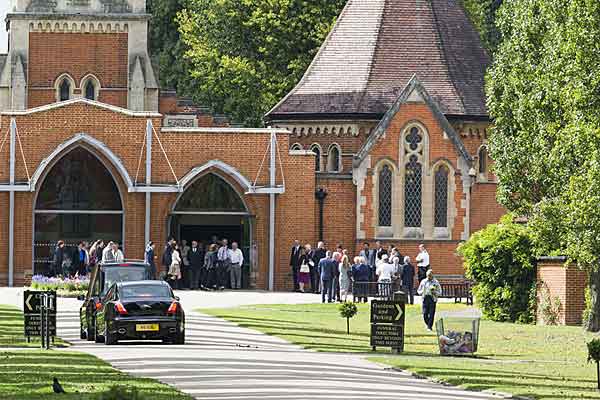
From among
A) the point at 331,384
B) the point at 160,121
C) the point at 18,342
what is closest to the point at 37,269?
the point at 160,121

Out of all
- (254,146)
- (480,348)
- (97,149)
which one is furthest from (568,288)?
(97,149)

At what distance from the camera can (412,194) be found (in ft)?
196

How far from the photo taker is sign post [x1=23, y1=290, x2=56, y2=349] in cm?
3047

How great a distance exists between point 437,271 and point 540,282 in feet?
54.6

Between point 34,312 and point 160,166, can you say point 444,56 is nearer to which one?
point 160,166

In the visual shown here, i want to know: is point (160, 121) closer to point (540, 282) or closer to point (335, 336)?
point (540, 282)

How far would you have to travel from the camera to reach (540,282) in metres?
42.3

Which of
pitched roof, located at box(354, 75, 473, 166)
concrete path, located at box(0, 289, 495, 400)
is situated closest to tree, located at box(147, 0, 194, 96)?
pitched roof, located at box(354, 75, 473, 166)

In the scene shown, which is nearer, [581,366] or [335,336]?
[581,366]

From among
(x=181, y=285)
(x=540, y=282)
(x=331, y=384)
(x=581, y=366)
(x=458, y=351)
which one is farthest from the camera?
(x=181, y=285)

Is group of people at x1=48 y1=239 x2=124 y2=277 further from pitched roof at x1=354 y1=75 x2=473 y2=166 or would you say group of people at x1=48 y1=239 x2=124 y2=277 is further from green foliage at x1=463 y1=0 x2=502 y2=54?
green foliage at x1=463 y1=0 x2=502 y2=54

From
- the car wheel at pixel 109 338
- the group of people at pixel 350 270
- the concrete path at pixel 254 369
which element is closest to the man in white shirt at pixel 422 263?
the group of people at pixel 350 270

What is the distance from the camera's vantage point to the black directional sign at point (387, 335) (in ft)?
102

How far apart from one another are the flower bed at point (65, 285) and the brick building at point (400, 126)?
10.4 m
